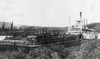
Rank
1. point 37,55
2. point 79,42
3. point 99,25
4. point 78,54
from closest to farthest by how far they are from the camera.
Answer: point 37,55 < point 78,54 < point 79,42 < point 99,25

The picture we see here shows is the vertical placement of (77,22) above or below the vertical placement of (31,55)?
above

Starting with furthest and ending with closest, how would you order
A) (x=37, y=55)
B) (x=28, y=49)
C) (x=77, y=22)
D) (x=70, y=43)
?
(x=77, y=22) < (x=70, y=43) < (x=28, y=49) < (x=37, y=55)

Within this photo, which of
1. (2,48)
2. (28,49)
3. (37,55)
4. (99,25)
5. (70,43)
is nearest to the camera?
(37,55)

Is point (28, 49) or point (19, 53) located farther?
point (28, 49)

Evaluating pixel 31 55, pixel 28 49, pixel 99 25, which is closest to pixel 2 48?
pixel 28 49

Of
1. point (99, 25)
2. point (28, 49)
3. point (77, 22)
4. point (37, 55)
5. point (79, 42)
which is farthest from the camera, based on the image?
point (99, 25)

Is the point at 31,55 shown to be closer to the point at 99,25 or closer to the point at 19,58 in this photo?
the point at 19,58

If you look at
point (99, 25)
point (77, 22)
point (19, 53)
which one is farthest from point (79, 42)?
point (99, 25)

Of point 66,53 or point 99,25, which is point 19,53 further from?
point 99,25

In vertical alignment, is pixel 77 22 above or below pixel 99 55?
above
